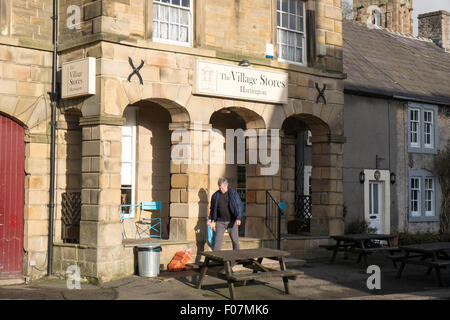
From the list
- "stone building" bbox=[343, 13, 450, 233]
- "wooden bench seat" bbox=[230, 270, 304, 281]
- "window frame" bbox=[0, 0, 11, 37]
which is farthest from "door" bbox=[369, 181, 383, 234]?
"window frame" bbox=[0, 0, 11, 37]

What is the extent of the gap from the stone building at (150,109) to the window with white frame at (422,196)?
5831 mm

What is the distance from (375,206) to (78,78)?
10.8m

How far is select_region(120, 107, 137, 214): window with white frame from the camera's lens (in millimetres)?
13516

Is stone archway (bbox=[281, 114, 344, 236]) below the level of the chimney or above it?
below

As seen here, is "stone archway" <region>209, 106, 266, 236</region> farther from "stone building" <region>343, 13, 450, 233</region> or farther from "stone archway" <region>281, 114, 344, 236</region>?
"stone building" <region>343, 13, 450, 233</region>

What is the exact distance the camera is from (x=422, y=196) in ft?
66.2

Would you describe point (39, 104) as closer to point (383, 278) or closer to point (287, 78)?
point (287, 78)

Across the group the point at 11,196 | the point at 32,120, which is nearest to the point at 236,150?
the point at 32,120

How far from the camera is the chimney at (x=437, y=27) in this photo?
27.5 m

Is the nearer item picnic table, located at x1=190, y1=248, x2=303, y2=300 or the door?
picnic table, located at x1=190, y1=248, x2=303, y2=300

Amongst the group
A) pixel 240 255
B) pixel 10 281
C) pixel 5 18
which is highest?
pixel 5 18

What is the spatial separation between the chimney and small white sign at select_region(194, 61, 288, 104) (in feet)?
53.4

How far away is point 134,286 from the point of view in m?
10.6

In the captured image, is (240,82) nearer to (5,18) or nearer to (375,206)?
(5,18)
